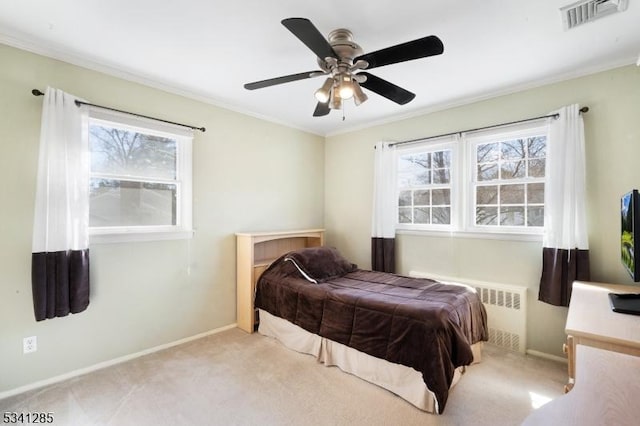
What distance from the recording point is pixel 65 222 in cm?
220

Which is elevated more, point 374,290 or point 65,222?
point 65,222

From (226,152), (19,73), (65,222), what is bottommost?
(65,222)

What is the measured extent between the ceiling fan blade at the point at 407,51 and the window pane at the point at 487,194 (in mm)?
1962

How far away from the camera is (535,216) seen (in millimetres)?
2791

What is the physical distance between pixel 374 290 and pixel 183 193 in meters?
2.15

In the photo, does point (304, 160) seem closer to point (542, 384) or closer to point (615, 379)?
point (542, 384)

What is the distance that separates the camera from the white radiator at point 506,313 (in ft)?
8.98

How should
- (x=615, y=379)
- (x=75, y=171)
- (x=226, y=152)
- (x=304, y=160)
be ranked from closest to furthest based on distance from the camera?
(x=615, y=379) < (x=75, y=171) < (x=226, y=152) < (x=304, y=160)

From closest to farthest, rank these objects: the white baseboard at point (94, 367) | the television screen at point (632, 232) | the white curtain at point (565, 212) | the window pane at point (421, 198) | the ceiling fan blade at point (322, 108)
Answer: the television screen at point (632, 232) < the white baseboard at point (94, 367) < the ceiling fan blade at point (322, 108) < the white curtain at point (565, 212) < the window pane at point (421, 198)

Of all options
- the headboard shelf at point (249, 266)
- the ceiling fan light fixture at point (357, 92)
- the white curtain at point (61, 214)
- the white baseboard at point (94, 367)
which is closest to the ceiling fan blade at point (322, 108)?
the ceiling fan light fixture at point (357, 92)

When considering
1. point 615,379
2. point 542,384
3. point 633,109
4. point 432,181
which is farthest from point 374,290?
point 633,109

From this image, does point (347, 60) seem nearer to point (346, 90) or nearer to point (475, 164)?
point (346, 90)

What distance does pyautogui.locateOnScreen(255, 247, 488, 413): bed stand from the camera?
194 centimetres

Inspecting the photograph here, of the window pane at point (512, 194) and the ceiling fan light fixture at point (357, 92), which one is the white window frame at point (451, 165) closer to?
the window pane at point (512, 194)
